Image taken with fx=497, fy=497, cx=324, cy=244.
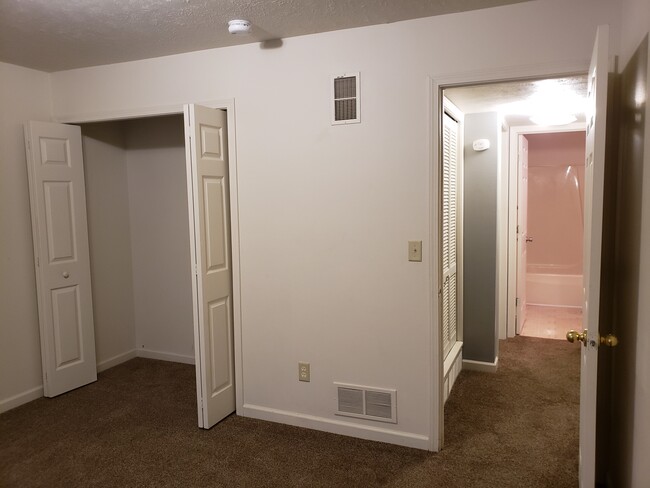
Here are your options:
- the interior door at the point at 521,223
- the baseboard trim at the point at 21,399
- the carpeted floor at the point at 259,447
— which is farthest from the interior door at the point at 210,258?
the interior door at the point at 521,223

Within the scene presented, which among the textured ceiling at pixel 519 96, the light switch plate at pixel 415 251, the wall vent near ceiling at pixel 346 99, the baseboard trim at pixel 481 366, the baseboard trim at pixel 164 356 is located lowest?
the baseboard trim at pixel 481 366

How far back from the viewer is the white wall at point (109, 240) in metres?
4.09

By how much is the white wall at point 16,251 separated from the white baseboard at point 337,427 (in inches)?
64.5

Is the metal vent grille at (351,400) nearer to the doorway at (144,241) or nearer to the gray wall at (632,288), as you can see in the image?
the doorway at (144,241)

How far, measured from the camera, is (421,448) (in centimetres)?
283

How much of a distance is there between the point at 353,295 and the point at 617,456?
4.89 feet

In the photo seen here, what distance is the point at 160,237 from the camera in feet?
14.3

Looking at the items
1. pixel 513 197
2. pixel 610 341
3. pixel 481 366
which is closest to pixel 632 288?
pixel 610 341

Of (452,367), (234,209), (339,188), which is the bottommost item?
(452,367)

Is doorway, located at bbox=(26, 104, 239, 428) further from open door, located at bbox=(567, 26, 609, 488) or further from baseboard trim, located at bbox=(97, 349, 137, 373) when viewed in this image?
open door, located at bbox=(567, 26, 609, 488)

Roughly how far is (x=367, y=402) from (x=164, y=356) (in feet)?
7.32

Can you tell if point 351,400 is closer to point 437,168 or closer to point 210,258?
point 210,258

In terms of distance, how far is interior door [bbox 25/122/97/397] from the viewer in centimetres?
350

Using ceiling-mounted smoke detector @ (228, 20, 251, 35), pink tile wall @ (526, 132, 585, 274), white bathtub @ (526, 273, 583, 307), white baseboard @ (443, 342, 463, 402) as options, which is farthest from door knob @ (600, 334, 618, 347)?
pink tile wall @ (526, 132, 585, 274)
